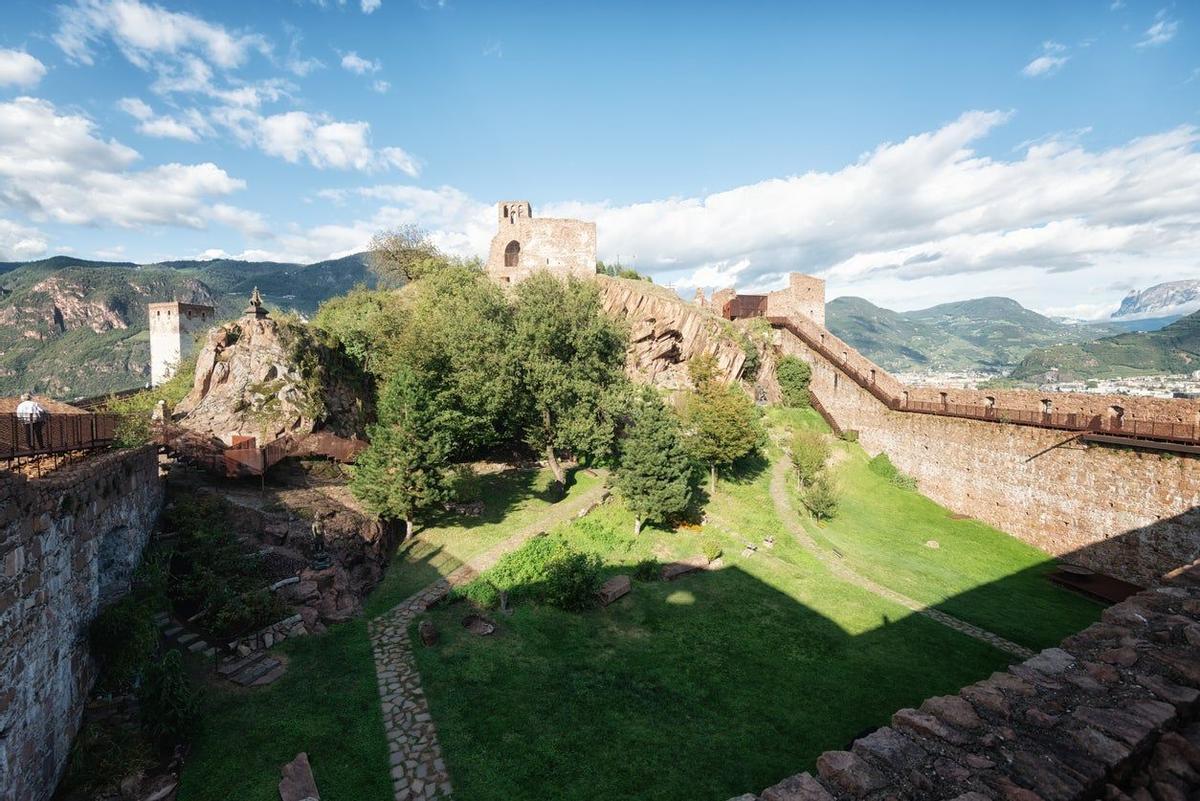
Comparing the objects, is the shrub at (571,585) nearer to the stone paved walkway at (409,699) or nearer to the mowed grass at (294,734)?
the stone paved walkway at (409,699)

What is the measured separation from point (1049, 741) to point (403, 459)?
1707cm

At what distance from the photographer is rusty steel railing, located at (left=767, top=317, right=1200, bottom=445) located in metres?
17.7

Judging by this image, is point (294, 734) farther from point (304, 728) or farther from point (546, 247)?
point (546, 247)

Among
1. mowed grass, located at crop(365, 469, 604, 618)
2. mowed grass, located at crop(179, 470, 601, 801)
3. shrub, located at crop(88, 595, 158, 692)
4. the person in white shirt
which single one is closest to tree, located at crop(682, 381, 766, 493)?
mowed grass, located at crop(365, 469, 604, 618)

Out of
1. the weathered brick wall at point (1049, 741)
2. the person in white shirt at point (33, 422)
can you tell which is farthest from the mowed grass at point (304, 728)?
the weathered brick wall at point (1049, 741)

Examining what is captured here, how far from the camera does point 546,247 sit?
43750 mm

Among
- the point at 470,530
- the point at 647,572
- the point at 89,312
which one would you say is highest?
the point at 89,312

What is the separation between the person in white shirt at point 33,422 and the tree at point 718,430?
21.1 metres

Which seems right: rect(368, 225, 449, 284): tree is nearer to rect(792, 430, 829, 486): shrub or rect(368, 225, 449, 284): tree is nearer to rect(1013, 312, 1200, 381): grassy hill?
rect(792, 430, 829, 486): shrub

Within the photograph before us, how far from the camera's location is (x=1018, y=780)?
5184 millimetres

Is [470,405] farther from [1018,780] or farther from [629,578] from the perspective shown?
[1018,780]

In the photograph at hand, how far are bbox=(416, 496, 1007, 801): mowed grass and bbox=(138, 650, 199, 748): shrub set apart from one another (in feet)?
14.0

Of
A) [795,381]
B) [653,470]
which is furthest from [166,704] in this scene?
[795,381]

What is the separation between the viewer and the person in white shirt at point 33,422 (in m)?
9.19
